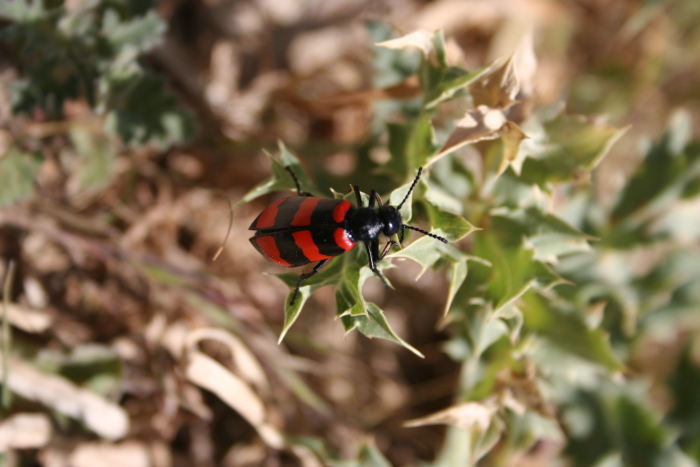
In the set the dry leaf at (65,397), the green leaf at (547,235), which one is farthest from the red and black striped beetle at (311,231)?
the dry leaf at (65,397)

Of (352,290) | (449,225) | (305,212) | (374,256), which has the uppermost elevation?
(305,212)

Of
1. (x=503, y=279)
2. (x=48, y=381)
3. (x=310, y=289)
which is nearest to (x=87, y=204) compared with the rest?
(x=48, y=381)

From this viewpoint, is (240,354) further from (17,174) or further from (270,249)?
(17,174)

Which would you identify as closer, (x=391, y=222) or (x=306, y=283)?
(x=306, y=283)

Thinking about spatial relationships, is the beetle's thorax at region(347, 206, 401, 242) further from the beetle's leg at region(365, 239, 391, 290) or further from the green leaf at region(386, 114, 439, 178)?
the green leaf at region(386, 114, 439, 178)

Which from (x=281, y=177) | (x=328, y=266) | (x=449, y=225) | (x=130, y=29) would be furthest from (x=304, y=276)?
(x=130, y=29)

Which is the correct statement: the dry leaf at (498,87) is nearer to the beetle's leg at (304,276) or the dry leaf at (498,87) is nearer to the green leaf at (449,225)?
the green leaf at (449,225)
